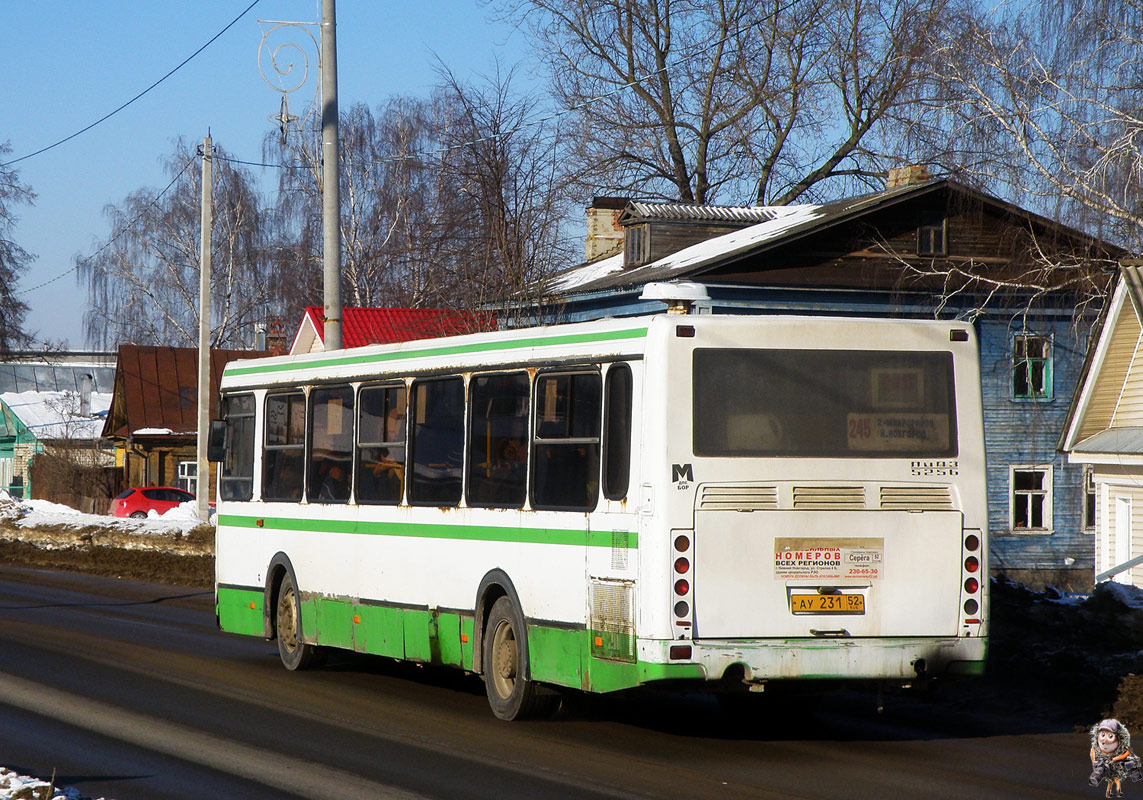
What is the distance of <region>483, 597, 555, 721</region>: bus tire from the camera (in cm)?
1123

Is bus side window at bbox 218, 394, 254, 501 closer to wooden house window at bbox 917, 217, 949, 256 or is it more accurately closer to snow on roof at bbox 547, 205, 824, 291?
snow on roof at bbox 547, 205, 824, 291

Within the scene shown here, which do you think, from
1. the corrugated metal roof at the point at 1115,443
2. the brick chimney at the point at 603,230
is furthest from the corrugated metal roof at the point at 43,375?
the corrugated metal roof at the point at 1115,443

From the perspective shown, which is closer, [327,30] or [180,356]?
[327,30]

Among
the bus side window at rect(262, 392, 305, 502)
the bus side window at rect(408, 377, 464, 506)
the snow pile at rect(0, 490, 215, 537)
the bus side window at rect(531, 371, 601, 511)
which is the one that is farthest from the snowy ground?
the bus side window at rect(531, 371, 601, 511)

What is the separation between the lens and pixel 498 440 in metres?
11.7

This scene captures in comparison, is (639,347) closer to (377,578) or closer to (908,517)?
(908,517)

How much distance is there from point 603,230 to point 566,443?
1336 inches

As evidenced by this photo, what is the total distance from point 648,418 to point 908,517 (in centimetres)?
183

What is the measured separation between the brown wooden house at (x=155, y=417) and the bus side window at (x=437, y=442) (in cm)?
4984

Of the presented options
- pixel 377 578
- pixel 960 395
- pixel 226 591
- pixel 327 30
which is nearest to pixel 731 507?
pixel 960 395

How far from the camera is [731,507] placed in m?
10.1

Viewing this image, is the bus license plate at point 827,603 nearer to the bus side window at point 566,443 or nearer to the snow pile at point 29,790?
the bus side window at point 566,443

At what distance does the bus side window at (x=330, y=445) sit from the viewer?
13977mm

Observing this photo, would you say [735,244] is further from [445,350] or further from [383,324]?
[445,350]
